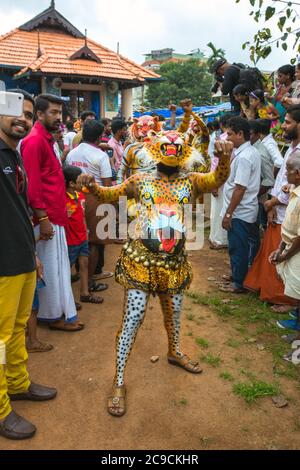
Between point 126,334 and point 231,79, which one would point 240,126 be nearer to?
point 231,79

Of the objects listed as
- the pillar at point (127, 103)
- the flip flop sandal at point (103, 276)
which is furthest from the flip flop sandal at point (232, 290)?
the pillar at point (127, 103)

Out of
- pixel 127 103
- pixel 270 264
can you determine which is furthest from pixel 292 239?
pixel 127 103

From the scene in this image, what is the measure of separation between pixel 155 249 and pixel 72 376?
1338 millimetres

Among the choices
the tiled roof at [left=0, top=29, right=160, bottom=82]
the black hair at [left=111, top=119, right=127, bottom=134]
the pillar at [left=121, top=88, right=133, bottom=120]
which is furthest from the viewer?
the pillar at [left=121, top=88, right=133, bottom=120]

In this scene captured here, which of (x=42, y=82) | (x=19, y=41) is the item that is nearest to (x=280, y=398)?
(x=42, y=82)

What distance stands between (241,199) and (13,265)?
9.26 feet

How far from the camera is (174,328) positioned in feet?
10.1

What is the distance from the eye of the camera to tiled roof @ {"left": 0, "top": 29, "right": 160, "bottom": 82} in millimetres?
13078

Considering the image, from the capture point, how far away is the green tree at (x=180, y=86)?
123 feet

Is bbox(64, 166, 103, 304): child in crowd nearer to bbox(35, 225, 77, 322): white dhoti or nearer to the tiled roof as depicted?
bbox(35, 225, 77, 322): white dhoti

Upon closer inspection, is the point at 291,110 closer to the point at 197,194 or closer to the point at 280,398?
the point at 197,194

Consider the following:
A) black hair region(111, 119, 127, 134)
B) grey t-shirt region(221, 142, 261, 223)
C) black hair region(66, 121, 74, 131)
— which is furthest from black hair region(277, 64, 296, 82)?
black hair region(66, 121, 74, 131)

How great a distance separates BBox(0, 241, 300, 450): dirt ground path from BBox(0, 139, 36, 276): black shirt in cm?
110

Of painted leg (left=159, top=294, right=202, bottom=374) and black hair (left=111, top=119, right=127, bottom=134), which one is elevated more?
black hair (left=111, top=119, right=127, bottom=134)
